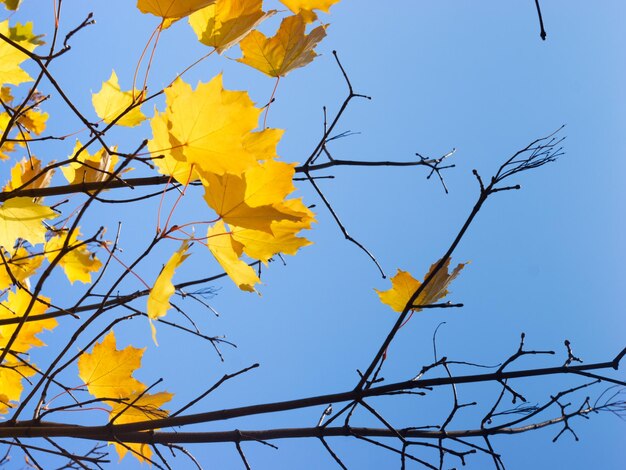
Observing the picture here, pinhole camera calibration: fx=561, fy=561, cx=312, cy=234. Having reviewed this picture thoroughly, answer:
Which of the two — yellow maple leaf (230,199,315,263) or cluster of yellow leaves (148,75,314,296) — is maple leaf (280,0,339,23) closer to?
cluster of yellow leaves (148,75,314,296)

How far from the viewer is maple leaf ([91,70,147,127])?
1152mm

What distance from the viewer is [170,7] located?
33.2 inches

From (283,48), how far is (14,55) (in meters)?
0.61

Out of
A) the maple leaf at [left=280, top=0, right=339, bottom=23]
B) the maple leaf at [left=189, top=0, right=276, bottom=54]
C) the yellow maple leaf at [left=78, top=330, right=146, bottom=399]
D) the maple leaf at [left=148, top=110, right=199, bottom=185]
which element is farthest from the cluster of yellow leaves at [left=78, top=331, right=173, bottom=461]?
the maple leaf at [left=280, top=0, right=339, bottom=23]

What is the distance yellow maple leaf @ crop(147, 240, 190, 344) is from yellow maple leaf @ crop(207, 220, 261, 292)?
125 mm

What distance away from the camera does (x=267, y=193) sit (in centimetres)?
86

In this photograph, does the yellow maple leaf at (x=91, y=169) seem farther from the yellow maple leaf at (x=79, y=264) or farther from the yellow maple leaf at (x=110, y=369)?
the yellow maple leaf at (x=110, y=369)

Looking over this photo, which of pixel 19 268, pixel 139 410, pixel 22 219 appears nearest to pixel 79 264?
pixel 19 268

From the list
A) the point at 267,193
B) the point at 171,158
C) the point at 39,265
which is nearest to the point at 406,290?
the point at 267,193

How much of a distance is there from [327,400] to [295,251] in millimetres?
261

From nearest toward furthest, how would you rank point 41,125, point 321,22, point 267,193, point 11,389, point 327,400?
point 327,400 → point 267,193 → point 321,22 → point 11,389 → point 41,125

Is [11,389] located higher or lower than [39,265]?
lower

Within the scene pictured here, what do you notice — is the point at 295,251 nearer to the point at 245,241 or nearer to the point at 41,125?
the point at 245,241

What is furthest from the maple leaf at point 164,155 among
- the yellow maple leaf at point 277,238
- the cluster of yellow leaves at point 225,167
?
the yellow maple leaf at point 277,238
